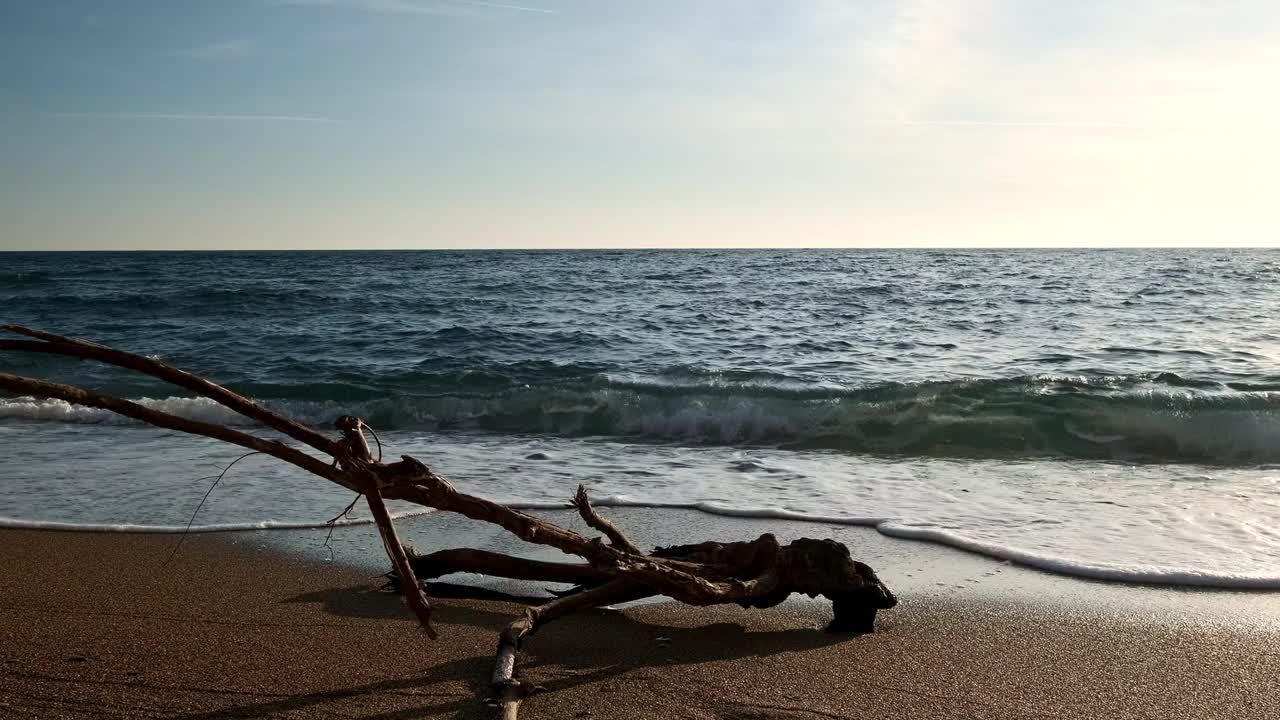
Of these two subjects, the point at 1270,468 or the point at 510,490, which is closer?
the point at 510,490

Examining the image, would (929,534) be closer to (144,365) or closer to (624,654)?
(624,654)

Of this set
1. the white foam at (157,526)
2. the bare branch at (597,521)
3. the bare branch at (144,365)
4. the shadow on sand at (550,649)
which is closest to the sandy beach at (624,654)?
the shadow on sand at (550,649)

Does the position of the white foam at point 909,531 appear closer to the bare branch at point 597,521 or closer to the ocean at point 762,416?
the ocean at point 762,416

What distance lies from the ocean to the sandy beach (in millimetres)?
897

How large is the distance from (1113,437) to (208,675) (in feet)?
28.1

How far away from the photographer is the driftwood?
1.94 meters

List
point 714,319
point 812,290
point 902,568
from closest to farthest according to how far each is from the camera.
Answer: point 902,568
point 714,319
point 812,290

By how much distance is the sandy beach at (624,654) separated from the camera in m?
2.95

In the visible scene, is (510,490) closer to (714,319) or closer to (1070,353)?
(1070,353)

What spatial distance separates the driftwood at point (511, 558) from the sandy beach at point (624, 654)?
0.18 metres

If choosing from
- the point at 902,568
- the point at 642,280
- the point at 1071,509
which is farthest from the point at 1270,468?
the point at 642,280

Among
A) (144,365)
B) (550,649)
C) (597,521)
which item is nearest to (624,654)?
(550,649)

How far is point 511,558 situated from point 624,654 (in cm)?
63

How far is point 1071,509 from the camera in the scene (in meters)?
6.11
